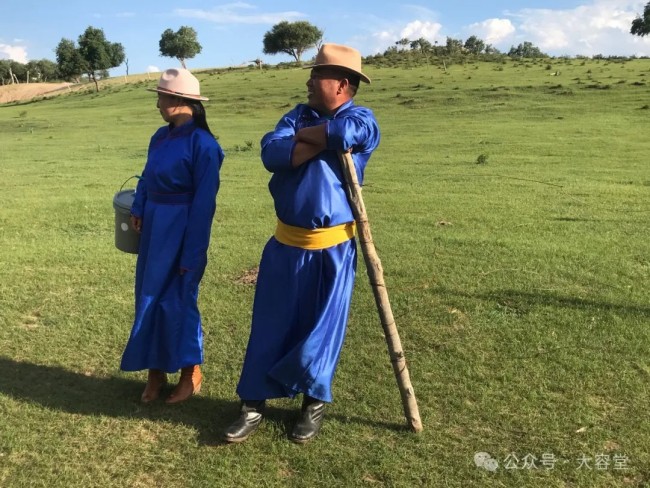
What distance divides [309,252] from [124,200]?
149 cm

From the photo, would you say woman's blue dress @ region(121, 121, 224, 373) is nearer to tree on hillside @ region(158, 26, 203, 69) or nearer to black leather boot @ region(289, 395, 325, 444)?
black leather boot @ region(289, 395, 325, 444)

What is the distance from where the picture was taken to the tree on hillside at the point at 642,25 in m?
52.8

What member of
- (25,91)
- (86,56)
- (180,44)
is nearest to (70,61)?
(86,56)

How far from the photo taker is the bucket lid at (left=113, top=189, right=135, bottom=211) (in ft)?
12.6

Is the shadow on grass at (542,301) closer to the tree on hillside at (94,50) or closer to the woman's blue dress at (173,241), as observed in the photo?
the woman's blue dress at (173,241)

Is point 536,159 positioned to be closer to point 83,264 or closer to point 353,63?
point 83,264

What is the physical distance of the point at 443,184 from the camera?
11.3 m

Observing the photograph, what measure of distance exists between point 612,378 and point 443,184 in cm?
755

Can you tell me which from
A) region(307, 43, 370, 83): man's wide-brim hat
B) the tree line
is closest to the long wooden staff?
region(307, 43, 370, 83): man's wide-brim hat

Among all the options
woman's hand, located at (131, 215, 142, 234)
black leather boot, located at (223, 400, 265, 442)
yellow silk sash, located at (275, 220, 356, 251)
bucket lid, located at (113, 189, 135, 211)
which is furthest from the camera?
bucket lid, located at (113, 189, 135, 211)

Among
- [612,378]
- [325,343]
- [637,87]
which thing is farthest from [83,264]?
[637,87]

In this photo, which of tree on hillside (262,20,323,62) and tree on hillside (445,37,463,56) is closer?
tree on hillside (445,37,463,56)

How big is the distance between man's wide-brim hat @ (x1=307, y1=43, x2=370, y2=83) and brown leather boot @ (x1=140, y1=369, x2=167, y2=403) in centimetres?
222

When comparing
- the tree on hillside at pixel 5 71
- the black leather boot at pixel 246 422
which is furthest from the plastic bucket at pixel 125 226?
the tree on hillside at pixel 5 71
